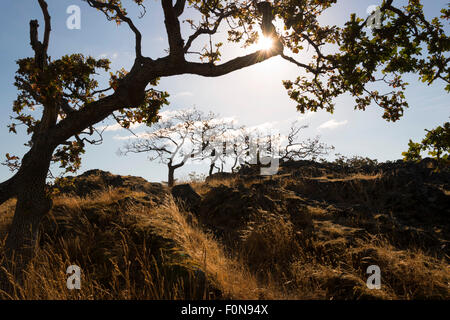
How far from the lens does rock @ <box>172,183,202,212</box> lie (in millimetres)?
8539

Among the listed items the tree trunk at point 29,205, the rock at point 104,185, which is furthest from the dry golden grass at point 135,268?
the rock at point 104,185

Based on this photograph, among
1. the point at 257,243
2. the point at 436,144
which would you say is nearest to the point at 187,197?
the point at 257,243

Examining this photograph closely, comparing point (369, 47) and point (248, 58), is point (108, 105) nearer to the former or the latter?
point (248, 58)

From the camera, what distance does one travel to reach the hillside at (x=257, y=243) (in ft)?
11.1

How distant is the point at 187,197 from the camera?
9.36m

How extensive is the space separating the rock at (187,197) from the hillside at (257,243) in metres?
0.07

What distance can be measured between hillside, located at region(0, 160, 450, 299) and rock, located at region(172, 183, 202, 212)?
0.22 ft

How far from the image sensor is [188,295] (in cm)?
312

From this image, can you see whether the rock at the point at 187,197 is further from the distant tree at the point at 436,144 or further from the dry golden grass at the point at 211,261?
the distant tree at the point at 436,144

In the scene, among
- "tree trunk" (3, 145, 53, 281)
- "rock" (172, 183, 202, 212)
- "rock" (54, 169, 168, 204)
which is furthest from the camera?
"rock" (54, 169, 168, 204)

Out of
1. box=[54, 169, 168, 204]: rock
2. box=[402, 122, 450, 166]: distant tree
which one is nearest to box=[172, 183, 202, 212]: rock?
box=[54, 169, 168, 204]: rock

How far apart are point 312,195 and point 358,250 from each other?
480 centimetres

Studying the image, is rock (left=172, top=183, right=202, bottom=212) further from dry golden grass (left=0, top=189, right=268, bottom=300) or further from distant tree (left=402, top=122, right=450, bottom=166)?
distant tree (left=402, top=122, right=450, bottom=166)
